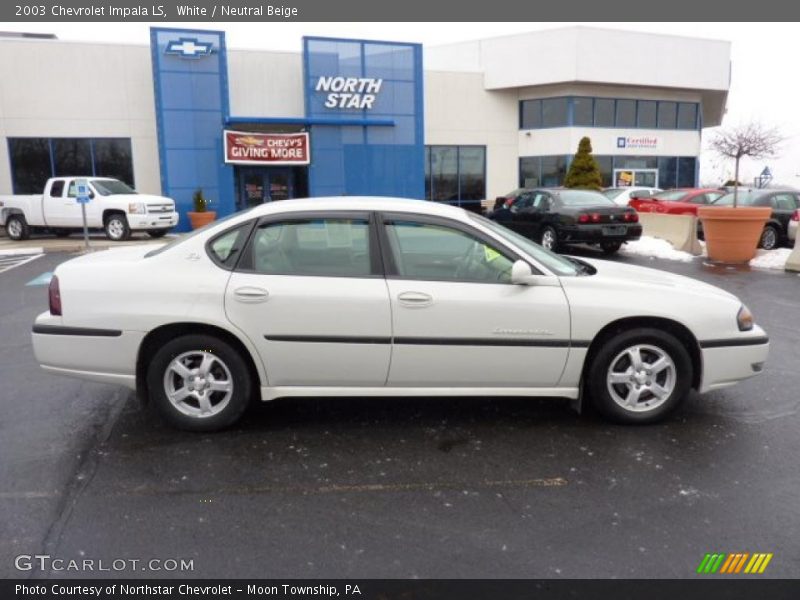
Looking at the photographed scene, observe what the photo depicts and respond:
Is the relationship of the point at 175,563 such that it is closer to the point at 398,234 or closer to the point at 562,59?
the point at 398,234

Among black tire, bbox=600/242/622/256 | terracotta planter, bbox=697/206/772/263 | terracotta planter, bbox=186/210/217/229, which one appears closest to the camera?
terracotta planter, bbox=697/206/772/263

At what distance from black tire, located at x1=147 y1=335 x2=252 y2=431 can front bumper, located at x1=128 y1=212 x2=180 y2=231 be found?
590 inches

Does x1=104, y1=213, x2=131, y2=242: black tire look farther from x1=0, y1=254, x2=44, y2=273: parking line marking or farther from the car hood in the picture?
the car hood

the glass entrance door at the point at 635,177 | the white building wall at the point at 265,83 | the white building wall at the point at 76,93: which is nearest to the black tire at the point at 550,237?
the white building wall at the point at 265,83

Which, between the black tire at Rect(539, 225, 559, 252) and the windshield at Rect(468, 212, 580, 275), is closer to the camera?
the windshield at Rect(468, 212, 580, 275)

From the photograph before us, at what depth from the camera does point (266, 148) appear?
76.8 feet

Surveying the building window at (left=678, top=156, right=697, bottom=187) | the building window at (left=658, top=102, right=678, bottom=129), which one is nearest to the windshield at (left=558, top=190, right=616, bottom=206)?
the building window at (left=658, top=102, right=678, bottom=129)

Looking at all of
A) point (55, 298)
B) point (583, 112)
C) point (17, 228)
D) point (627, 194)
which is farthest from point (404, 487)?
point (583, 112)

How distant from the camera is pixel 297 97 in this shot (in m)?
24.4

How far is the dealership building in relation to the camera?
72.6 feet

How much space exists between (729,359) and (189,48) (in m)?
21.6

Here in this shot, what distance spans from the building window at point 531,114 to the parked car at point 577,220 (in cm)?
1636

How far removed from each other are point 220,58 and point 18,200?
7855mm

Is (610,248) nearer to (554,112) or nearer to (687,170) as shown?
(554,112)
